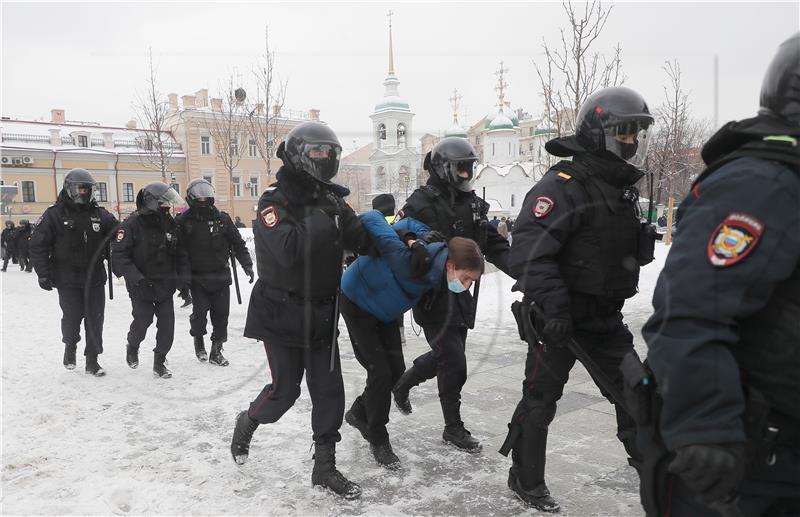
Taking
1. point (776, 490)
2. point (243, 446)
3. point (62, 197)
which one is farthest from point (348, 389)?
point (776, 490)

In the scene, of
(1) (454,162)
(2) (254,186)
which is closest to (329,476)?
(1) (454,162)

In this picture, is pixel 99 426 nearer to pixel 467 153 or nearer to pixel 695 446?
pixel 467 153

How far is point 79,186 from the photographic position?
21.2 feet

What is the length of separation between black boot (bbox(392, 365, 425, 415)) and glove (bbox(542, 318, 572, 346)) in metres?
1.95

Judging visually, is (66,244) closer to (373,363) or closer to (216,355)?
(216,355)

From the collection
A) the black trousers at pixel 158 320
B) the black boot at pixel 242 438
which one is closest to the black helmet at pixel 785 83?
the black boot at pixel 242 438

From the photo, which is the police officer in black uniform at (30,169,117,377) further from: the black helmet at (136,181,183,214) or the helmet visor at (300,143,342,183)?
the helmet visor at (300,143,342,183)

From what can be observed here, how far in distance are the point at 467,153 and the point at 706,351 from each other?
10.3ft

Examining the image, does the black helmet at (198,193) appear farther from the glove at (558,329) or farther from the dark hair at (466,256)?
the glove at (558,329)

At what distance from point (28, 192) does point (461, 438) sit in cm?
5009

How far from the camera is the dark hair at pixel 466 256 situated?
143 inches

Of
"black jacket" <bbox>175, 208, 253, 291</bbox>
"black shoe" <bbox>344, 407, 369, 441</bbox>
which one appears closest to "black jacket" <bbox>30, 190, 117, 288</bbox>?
"black jacket" <bbox>175, 208, 253, 291</bbox>

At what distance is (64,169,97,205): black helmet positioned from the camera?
6438 mm

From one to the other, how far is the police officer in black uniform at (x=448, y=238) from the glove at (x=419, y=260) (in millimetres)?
622
